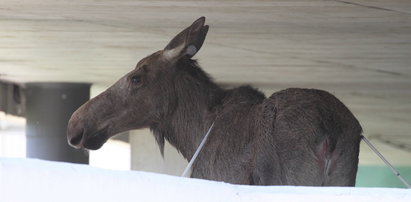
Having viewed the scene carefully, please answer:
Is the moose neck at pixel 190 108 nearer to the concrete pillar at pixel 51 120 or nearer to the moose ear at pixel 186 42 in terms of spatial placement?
the moose ear at pixel 186 42

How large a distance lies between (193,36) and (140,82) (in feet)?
1.76

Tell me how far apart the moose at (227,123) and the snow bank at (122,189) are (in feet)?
7.65

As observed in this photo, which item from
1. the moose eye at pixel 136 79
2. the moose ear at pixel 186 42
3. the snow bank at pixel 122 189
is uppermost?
the snow bank at pixel 122 189

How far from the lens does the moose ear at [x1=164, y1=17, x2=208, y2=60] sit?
25.6 ft

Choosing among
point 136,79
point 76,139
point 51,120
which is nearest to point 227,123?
point 136,79

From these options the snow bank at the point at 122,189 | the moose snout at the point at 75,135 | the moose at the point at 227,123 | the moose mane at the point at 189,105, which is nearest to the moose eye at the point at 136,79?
the moose at the point at 227,123

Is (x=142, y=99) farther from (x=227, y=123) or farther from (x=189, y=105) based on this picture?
(x=227, y=123)

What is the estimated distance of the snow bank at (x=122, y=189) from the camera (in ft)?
14.5

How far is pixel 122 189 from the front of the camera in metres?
4.55

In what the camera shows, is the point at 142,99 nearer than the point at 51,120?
Yes

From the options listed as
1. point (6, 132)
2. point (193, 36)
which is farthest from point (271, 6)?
point (6, 132)

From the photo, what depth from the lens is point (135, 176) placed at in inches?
182

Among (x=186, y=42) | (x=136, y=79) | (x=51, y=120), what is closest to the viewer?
(x=186, y=42)

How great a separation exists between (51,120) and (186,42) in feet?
26.8
